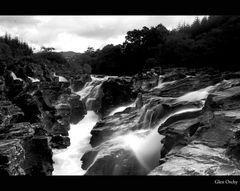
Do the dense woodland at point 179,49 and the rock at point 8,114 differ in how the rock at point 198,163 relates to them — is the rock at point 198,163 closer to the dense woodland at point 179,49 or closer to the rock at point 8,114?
the rock at point 8,114

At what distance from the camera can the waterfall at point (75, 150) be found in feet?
39.5

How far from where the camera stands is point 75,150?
14.3 m

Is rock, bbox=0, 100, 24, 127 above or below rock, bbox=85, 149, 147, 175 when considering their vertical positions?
above

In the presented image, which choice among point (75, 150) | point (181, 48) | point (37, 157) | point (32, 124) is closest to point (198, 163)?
point (37, 157)

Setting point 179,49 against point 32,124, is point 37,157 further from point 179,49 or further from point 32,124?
point 179,49

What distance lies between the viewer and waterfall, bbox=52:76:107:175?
12045 mm

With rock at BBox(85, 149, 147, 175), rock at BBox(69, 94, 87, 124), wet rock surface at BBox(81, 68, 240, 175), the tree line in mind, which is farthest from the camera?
the tree line

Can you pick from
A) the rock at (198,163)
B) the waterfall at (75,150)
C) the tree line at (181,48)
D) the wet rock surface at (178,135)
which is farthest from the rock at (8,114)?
the tree line at (181,48)

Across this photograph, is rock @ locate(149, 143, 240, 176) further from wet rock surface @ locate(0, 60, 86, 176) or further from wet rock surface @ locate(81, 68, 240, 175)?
wet rock surface @ locate(0, 60, 86, 176)

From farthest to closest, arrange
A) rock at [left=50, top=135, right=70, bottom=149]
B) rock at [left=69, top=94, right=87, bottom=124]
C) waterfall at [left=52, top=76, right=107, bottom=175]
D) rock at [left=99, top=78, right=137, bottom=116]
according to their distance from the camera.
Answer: rock at [left=99, top=78, right=137, bottom=116] < rock at [left=69, top=94, right=87, bottom=124] < rock at [left=50, top=135, right=70, bottom=149] < waterfall at [left=52, top=76, right=107, bottom=175]

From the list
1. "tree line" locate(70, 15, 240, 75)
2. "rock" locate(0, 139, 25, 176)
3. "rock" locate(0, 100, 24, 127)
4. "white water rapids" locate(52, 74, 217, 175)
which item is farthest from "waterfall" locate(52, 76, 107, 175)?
"tree line" locate(70, 15, 240, 75)

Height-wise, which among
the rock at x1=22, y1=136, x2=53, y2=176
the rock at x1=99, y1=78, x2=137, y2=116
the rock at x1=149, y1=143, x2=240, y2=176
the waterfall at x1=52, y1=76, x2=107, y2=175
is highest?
the rock at x1=99, y1=78, x2=137, y2=116
